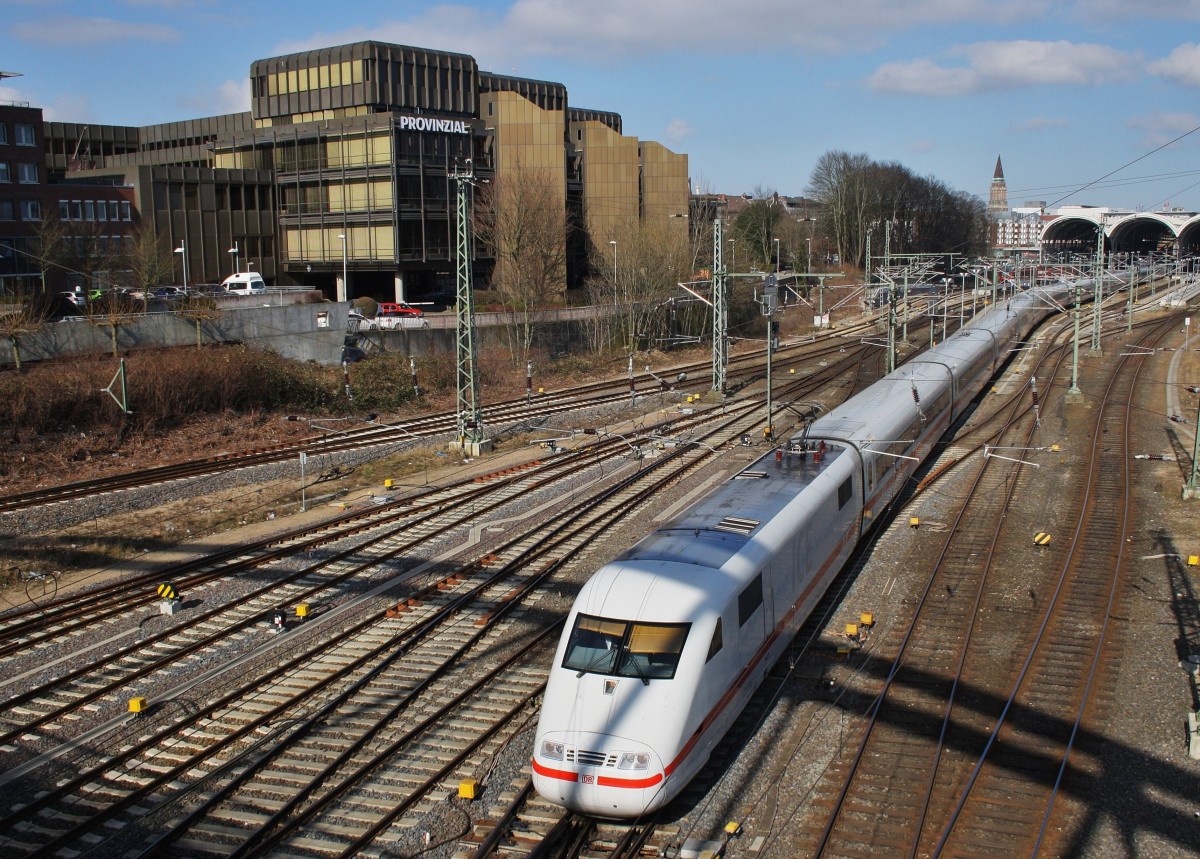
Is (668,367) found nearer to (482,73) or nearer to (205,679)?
(205,679)

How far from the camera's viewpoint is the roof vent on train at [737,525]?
1224cm

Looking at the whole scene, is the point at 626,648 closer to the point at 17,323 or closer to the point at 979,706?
the point at 979,706

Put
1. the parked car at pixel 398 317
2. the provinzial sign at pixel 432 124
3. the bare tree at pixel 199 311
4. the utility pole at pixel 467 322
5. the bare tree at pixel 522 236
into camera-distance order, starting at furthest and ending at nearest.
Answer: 1. the provinzial sign at pixel 432 124
2. the bare tree at pixel 522 236
3. the parked car at pixel 398 317
4. the bare tree at pixel 199 311
5. the utility pole at pixel 467 322

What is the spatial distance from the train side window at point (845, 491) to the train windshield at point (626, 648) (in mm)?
6032

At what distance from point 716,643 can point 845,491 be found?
6.12 meters

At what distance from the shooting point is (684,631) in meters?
9.86

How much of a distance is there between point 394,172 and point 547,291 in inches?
400

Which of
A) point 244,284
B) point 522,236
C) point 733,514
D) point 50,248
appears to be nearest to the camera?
point 733,514

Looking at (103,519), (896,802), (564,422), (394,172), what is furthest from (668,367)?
(896,802)

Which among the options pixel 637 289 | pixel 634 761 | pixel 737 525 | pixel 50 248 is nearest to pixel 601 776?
pixel 634 761

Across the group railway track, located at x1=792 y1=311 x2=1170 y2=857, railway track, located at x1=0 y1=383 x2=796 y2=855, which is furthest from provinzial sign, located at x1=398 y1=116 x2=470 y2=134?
railway track, located at x1=0 y1=383 x2=796 y2=855

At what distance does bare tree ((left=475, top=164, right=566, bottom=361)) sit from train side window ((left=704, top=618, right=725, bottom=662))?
32.0 metres

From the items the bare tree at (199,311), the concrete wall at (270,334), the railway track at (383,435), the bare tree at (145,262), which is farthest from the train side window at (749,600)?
the bare tree at (145,262)

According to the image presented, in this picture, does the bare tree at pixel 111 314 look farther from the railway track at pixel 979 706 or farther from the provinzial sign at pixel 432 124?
the railway track at pixel 979 706
